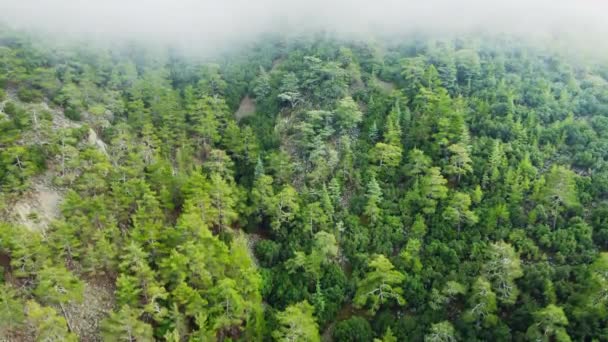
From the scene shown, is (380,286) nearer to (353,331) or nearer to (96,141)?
(353,331)

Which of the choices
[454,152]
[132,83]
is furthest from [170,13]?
[454,152]

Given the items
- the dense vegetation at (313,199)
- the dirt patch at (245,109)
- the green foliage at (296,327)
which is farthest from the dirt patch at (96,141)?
the green foliage at (296,327)

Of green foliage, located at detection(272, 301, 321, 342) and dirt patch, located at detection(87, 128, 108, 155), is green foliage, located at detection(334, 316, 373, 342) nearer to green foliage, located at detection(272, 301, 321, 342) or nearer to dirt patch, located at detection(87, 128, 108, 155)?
green foliage, located at detection(272, 301, 321, 342)

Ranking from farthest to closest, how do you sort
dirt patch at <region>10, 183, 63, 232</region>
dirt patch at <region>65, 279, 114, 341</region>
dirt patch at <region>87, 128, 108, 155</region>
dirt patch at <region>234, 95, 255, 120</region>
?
dirt patch at <region>234, 95, 255, 120</region> < dirt patch at <region>87, 128, 108, 155</region> < dirt patch at <region>10, 183, 63, 232</region> < dirt patch at <region>65, 279, 114, 341</region>

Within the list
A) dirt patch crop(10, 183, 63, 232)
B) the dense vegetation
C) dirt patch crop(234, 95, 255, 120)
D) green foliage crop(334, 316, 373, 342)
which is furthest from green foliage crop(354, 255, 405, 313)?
dirt patch crop(234, 95, 255, 120)

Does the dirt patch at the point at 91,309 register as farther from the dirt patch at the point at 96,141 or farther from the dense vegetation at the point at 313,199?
the dirt patch at the point at 96,141
